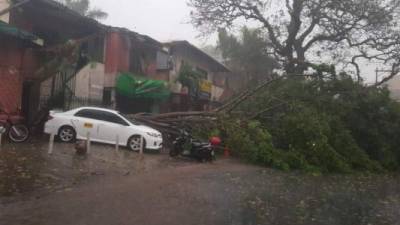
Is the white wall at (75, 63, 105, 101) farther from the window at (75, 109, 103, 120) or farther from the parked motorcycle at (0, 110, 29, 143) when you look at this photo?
A: the parked motorcycle at (0, 110, 29, 143)

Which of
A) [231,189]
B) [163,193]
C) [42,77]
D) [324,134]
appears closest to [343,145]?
[324,134]

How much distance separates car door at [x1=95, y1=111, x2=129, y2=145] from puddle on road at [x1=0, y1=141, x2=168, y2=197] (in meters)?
0.47

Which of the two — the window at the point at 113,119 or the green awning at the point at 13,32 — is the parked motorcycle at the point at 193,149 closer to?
the window at the point at 113,119

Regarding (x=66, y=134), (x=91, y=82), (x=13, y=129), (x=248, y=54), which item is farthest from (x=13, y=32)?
(x=248, y=54)

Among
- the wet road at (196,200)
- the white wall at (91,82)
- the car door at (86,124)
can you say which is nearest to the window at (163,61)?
the white wall at (91,82)

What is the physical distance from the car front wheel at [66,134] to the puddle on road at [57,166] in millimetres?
793

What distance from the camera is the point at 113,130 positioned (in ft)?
56.9

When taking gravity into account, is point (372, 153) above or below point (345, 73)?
below

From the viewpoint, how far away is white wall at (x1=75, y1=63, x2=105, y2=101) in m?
22.0

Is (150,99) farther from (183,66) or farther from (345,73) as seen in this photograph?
(345,73)

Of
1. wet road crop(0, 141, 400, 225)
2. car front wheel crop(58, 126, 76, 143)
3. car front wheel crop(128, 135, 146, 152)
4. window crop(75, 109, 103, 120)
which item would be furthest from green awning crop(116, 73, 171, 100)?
wet road crop(0, 141, 400, 225)

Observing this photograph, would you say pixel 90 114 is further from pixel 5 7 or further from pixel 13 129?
pixel 5 7

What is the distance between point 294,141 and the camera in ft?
59.9

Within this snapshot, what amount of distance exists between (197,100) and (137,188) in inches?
787
